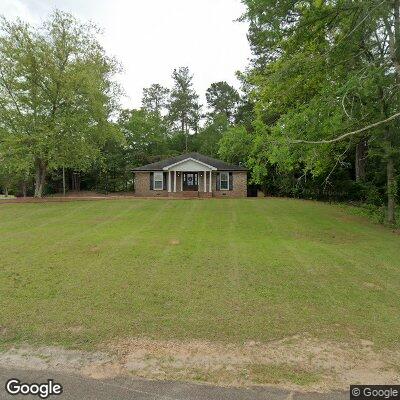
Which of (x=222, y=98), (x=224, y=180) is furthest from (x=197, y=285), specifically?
(x=222, y=98)

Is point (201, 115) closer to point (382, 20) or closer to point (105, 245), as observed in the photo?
point (382, 20)

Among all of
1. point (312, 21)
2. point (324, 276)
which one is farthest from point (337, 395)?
point (312, 21)

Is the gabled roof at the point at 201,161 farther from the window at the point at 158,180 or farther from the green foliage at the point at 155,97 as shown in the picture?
the green foliage at the point at 155,97

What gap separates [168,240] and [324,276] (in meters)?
4.72

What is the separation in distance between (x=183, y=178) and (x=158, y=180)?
2294 millimetres

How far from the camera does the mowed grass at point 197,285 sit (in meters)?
4.36

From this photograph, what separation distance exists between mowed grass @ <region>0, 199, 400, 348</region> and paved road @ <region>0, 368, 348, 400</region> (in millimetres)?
800

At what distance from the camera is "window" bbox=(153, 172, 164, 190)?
30.6m

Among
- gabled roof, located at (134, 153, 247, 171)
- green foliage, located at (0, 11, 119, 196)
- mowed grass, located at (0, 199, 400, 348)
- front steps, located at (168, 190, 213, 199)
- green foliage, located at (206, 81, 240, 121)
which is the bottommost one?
mowed grass, located at (0, 199, 400, 348)

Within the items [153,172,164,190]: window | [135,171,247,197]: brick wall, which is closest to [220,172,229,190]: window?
[135,171,247,197]: brick wall

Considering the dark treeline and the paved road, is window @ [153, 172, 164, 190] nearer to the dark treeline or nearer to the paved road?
the dark treeline

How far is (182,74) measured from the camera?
5138 centimetres

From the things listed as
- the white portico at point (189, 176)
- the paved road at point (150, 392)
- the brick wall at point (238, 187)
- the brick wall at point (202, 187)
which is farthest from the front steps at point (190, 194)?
the paved road at point (150, 392)

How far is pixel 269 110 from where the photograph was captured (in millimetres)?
15250
